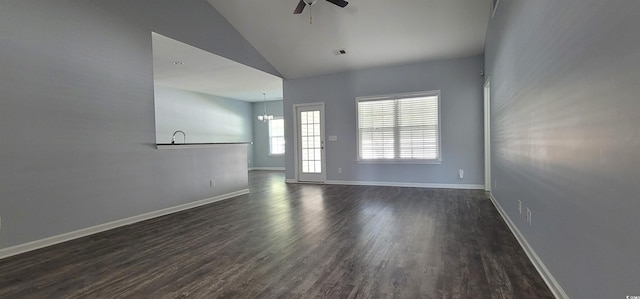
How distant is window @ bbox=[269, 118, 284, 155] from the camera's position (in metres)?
11.1

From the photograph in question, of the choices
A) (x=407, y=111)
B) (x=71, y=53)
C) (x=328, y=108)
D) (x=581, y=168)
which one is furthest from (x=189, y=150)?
(x=581, y=168)

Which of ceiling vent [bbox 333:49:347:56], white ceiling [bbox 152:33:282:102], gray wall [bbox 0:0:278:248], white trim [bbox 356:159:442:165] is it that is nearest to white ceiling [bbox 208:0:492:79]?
ceiling vent [bbox 333:49:347:56]

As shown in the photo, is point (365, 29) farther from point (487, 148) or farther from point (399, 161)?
point (487, 148)

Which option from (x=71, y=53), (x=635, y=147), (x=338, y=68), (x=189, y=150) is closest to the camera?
(x=635, y=147)

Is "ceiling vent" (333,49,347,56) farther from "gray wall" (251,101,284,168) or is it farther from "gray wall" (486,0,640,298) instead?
"gray wall" (251,101,284,168)

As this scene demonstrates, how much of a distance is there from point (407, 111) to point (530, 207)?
4084 mm

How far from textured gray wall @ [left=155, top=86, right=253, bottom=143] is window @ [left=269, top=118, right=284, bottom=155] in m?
0.88

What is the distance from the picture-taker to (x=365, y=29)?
17.4 feet

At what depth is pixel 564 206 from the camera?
1.78 m

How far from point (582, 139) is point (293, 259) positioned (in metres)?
2.15

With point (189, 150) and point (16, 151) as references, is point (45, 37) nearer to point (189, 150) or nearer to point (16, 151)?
point (16, 151)

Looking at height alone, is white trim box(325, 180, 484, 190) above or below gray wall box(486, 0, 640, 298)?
below

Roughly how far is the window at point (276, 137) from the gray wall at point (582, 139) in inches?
352

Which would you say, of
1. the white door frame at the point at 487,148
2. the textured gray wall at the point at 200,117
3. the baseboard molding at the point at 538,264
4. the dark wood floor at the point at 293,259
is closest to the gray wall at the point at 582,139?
the baseboard molding at the point at 538,264
